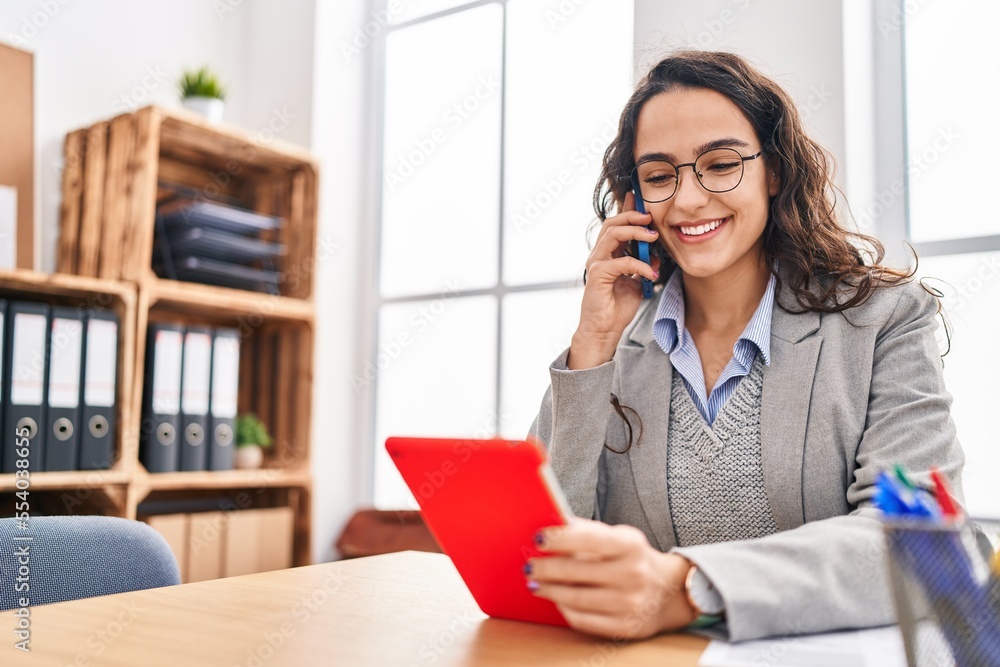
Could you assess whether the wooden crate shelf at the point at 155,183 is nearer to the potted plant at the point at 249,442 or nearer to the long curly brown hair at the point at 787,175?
the potted plant at the point at 249,442

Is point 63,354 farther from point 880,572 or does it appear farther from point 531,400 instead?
point 880,572

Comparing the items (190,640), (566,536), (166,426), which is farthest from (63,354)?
(566,536)

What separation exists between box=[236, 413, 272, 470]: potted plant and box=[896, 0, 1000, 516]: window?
190 centimetres

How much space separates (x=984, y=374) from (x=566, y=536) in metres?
1.66

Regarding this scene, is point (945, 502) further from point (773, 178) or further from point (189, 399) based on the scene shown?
point (189, 399)

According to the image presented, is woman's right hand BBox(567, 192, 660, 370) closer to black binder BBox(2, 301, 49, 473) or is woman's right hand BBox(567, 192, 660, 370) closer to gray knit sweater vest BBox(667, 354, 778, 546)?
gray knit sweater vest BBox(667, 354, 778, 546)

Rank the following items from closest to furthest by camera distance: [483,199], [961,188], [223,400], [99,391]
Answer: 1. [961,188]
2. [99,391]
3. [223,400]
4. [483,199]

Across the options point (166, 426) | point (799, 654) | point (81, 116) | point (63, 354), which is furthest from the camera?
point (81, 116)

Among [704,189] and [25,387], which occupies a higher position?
[704,189]

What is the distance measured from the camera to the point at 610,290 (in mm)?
1354

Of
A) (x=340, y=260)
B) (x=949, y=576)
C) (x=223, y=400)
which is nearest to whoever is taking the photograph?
(x=949, y=576)

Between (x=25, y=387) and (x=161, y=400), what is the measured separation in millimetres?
375

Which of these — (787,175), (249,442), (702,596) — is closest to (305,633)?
(702,596)

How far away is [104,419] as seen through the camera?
2.21 m
